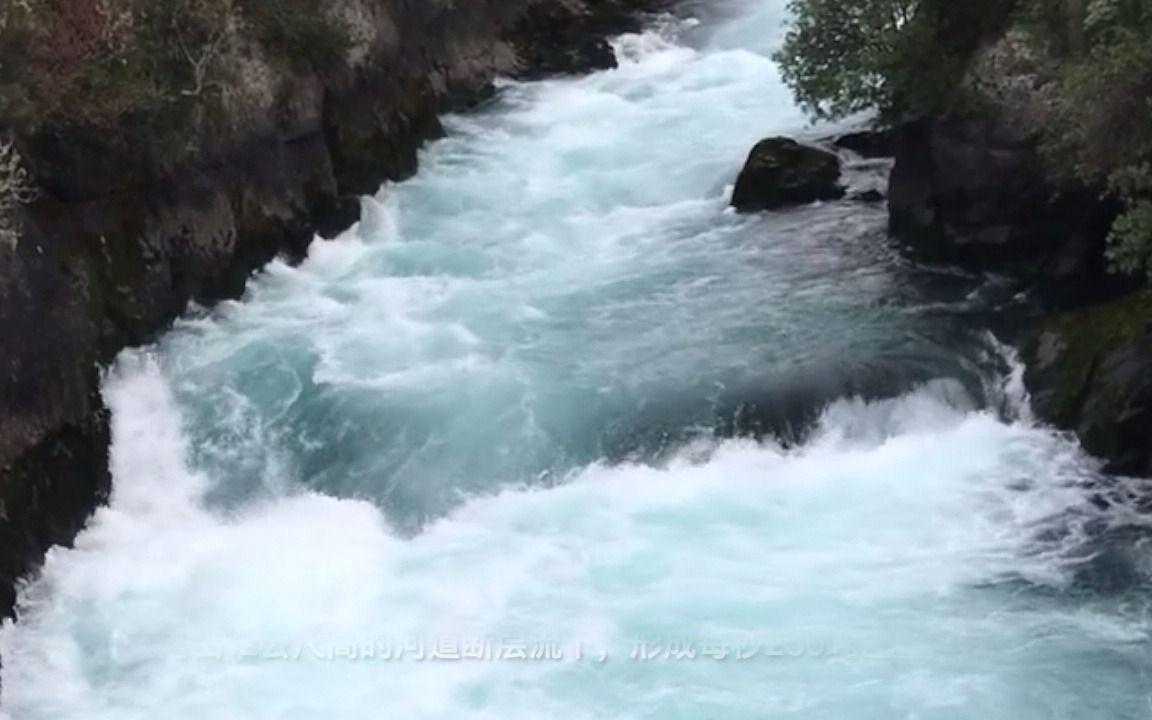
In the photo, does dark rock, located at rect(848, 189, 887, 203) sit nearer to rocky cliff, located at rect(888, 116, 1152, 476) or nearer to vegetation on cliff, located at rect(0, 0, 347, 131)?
rocky cliff, located at rect(888, 116, 1152, 476)

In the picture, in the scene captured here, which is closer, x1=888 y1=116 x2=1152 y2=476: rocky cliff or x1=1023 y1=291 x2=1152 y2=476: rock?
x1=1023 y1=291 x2=1152 y2=476: rock

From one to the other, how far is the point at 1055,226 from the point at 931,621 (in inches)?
345

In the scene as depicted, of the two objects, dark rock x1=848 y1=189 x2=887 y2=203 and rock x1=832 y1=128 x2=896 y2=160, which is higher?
rock x1=832 y1=128 x2=896 y2=160

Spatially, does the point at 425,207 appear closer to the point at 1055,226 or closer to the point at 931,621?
the point at 1055,226

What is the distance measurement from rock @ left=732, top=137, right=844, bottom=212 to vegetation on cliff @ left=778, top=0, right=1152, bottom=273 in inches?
102

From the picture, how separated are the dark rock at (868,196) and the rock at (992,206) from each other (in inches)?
68.8

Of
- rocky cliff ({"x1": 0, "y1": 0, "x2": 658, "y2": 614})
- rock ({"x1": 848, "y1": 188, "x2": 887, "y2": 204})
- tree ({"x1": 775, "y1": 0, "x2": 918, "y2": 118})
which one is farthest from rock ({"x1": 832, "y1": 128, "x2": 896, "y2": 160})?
rocky cliff ({"x1": 0, "y1": 0, "x2": 658, "y2": 614})

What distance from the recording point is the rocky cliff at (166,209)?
20891mm

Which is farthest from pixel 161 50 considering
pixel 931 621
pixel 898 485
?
pixel 931 621

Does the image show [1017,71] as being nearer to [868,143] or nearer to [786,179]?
[786,179]

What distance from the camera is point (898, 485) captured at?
2152 cm

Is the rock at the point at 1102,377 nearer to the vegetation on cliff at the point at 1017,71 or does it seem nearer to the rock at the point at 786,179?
the vegetation on cliff at the point at 1017,71

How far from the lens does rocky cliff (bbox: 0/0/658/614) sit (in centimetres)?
2089

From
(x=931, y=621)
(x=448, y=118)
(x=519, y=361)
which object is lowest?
(x=931, y=621)
